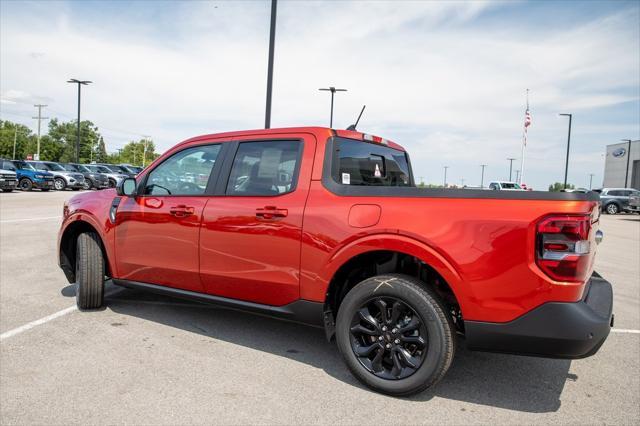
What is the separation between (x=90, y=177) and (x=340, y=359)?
108 feet

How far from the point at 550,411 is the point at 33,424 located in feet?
9.82

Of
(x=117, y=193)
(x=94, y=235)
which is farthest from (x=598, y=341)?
(x=94, y=235)

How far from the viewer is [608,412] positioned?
110 inches

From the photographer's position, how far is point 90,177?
105 feet

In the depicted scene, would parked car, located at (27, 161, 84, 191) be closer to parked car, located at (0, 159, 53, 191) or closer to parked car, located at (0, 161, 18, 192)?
parked car, located at (0, 159, 53, 191)

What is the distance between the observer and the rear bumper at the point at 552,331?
8.30ft

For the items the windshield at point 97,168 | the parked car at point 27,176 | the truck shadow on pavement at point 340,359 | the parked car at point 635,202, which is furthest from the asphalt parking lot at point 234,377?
the windshield at point 97,168

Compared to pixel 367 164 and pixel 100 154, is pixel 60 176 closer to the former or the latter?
pixel 367 164

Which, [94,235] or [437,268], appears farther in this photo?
[94,235]

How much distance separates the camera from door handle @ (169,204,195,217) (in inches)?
151

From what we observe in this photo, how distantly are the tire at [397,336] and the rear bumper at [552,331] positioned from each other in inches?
7.7

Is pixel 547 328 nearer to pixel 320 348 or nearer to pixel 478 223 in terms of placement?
pixel 478 223

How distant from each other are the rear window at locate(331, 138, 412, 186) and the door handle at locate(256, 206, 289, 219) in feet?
1.47

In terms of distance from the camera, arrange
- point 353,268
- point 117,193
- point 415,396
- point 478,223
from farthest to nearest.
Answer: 1. point 117,193
2. point 353,268
3. point 415,396
4. point 478,223
